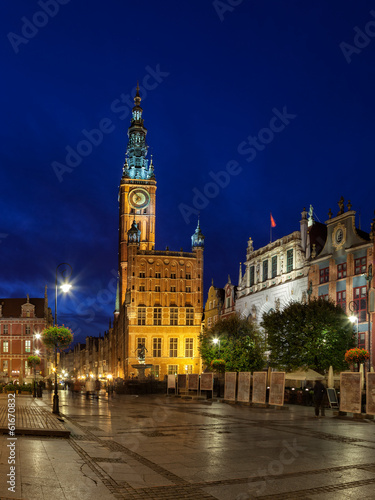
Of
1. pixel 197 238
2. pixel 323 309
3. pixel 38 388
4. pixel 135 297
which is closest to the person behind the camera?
pixel 323 309

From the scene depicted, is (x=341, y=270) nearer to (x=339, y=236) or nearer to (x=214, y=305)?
(x=339, y=236)

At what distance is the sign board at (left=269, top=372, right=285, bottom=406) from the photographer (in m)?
29.7

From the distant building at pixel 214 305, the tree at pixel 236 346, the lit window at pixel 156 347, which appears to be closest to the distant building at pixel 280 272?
the tree at pixel 236 346

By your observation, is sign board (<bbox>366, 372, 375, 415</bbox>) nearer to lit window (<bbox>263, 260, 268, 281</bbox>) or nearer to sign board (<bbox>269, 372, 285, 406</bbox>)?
sign board (<bbox>269, 372, 285, 406</bbox>)

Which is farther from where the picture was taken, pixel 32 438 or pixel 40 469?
pixel 32 438

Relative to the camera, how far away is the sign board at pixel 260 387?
31323 millimetres

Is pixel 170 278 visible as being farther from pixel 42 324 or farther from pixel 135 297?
pixel 42 324

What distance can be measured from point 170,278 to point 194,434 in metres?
66.2

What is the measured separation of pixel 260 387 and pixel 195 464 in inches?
795

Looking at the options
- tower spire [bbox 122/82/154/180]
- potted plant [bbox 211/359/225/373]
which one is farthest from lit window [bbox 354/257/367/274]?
tower spire [bbox 122/82/154/180]

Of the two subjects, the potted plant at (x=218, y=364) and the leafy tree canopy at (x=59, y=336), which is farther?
the potted plant at (x=218, y=364)

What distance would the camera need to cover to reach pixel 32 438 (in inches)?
614

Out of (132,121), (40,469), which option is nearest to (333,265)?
(40,469)

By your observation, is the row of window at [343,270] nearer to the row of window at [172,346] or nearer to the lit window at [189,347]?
the lit window at [189,347]
